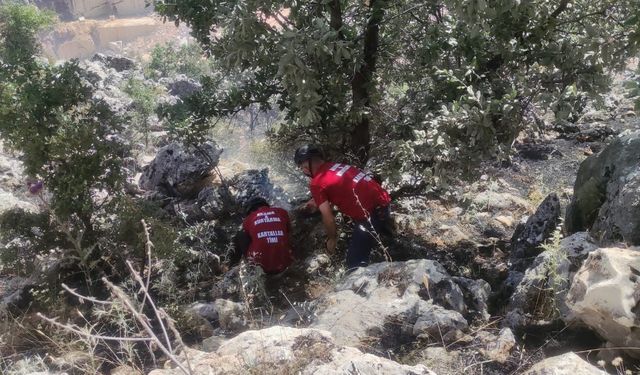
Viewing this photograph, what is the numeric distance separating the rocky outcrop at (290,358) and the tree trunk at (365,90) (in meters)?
2.44

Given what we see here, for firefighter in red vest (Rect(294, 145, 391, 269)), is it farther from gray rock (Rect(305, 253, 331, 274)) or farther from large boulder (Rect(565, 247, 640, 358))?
large boulder (Rect(565, 247, 640, 358))

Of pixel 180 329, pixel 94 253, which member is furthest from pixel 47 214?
pixel 180 329

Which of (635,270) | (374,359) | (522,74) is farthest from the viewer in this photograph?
(522,74)

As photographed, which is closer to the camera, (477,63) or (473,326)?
(473,326)

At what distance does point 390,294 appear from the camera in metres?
2.90

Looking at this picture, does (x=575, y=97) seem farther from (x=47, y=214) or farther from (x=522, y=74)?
(x=47, y=214)

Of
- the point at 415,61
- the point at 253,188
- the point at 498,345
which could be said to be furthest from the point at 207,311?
the point at 415,61

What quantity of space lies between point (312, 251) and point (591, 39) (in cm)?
265

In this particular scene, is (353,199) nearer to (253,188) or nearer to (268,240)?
(268,240)

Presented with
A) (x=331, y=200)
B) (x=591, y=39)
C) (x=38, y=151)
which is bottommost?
(x=331, y=200)

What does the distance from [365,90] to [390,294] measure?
2.14 m

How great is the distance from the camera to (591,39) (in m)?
3.50

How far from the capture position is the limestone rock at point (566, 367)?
72.7 inches

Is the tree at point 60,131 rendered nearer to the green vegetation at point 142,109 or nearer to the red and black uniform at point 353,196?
the red and black uniform at point 353,196
